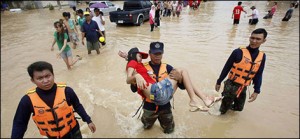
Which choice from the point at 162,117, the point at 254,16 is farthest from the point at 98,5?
the point at 162,117

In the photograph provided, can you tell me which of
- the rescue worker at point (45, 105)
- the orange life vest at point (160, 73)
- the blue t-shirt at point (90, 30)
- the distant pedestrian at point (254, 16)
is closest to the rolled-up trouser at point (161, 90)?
the orange life vest at point (160, 73)

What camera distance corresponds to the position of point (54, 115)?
231 cm

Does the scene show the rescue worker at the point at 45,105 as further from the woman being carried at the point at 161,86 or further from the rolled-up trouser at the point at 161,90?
the rolled-up trouser at the point at 161,90

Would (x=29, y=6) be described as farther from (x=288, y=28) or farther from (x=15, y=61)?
(x=288, y=28)

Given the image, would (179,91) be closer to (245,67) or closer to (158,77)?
(245,67)

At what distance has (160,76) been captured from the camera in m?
2.71

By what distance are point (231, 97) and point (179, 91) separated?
6.01ft

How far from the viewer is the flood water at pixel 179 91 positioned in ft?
13.0

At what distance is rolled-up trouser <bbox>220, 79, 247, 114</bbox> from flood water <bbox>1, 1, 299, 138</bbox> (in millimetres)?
313

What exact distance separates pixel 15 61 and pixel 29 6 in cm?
2974

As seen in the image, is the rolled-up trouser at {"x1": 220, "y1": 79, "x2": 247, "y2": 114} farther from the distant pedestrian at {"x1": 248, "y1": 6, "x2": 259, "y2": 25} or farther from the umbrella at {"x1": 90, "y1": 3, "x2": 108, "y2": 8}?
the umbrella at {"x1": 90, "y1": 3, "x2": 108, "y2": 8}

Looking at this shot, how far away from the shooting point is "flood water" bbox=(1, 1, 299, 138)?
13.0 feet

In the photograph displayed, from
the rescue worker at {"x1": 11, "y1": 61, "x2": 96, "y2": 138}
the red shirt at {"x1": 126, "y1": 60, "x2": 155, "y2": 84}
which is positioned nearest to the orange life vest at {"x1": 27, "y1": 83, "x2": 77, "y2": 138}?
the rescue worker at {"x1": 11, "y1": 61, "x2": 96, "y2": 138}

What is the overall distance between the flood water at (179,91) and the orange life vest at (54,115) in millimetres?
1565
